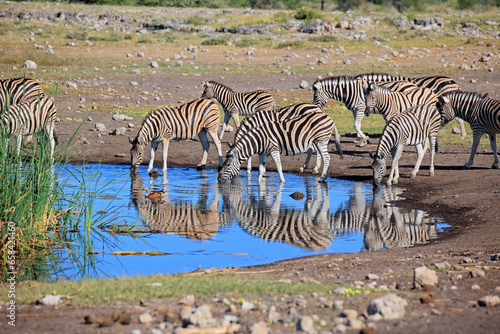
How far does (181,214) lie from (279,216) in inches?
67.4

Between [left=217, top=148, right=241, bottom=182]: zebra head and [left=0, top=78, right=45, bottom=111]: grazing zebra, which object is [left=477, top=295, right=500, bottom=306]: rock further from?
[left=0, top=78, right=45, bottom=111]: grazing zebra

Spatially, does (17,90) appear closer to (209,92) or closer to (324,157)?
(209,92)

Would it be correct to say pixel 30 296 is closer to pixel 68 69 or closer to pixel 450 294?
pixel 450 294

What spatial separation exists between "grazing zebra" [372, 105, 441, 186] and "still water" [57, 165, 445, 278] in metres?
0.59

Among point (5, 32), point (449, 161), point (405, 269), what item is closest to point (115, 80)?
point (5, 32)

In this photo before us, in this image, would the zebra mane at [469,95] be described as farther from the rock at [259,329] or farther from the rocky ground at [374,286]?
the rock at [259,329]

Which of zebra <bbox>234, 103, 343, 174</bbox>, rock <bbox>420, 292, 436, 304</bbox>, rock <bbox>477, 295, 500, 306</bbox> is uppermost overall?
zebra <bbox>234, 103, 343, 174</bbox>

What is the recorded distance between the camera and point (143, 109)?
20.9 m

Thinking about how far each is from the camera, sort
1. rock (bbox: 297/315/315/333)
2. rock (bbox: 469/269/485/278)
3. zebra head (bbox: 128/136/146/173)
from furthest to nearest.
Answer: zebra head (bbox: 128/136/146/173), rock (bbox: 469/269/485/278), rock (bbox: 297/315/315/333)

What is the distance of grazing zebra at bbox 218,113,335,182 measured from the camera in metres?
12.9

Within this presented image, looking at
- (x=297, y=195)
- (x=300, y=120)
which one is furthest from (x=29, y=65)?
(x=297, y=195)

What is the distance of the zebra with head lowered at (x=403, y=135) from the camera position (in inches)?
499

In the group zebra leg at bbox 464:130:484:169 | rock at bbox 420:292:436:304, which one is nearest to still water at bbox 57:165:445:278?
zebra leg at bbox 464:130:484:169

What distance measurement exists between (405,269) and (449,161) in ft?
29.2
